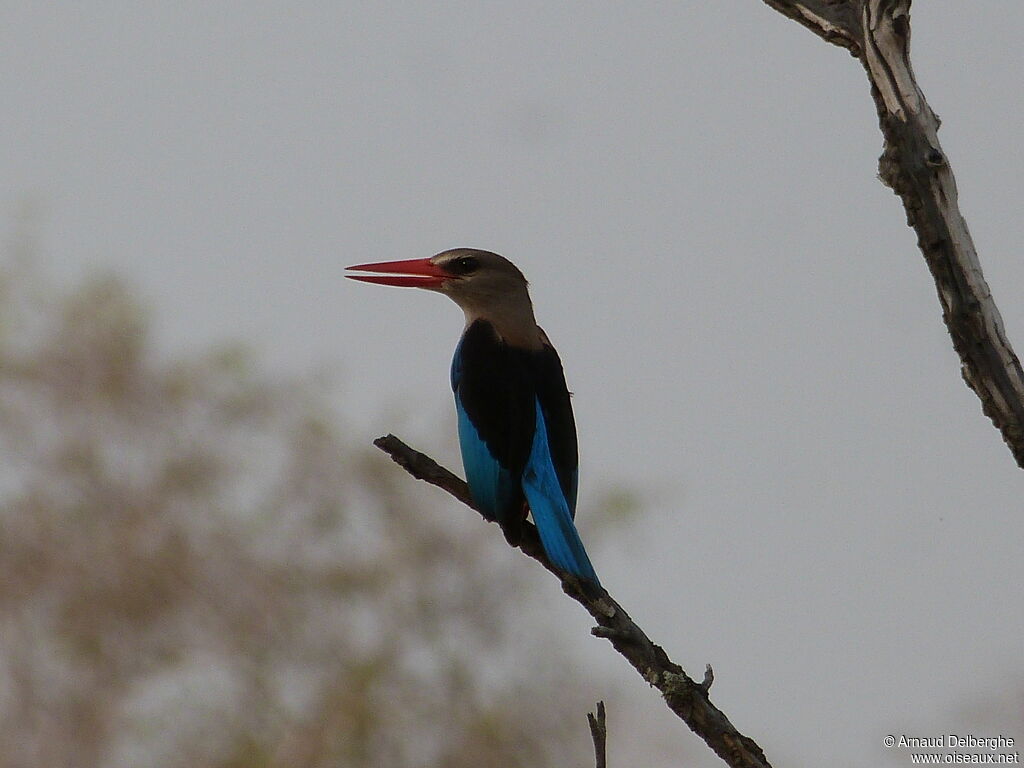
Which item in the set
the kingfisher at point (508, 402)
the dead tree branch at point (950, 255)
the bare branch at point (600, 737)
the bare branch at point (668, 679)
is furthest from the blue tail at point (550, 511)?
the dead tree branch at point (950, 255)

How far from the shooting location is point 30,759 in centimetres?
1042

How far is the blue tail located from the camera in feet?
9.47

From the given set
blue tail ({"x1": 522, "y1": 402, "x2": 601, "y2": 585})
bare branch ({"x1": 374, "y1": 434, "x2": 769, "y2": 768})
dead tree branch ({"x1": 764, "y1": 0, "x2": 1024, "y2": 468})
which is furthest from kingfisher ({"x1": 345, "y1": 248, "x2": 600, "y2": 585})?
dead tree branch ({"x1": 764, "y1": 0, "x2": 1024, "y2": 468})

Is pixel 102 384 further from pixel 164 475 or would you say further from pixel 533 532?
pixel 533 532

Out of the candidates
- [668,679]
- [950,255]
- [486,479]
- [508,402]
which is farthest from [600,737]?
[508,402]

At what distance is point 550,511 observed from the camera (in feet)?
10.5

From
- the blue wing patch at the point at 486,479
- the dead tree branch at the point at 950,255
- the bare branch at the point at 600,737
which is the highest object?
the blue wing patch at the point at 486,479

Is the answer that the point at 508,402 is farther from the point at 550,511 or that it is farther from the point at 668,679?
the point at 668,679

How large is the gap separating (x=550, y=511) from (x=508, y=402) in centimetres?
48

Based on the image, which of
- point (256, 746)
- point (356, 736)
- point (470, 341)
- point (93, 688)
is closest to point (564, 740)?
point (356, 736)

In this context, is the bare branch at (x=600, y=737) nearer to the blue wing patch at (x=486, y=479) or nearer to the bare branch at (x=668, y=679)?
the bare branch at (x=668, y=679)

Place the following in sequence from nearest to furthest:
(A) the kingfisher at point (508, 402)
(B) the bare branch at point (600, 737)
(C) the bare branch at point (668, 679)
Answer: (B) the bare branch at point (600, 737)
(C) the bare branch at point (668, 679)
(A) the kingfisher at point (508, 402)

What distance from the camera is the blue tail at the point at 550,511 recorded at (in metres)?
2.89

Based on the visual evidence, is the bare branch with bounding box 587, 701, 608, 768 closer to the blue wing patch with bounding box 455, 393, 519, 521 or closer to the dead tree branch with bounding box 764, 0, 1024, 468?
the dead tree branch with bounding box 764, 0, 1024, 468
